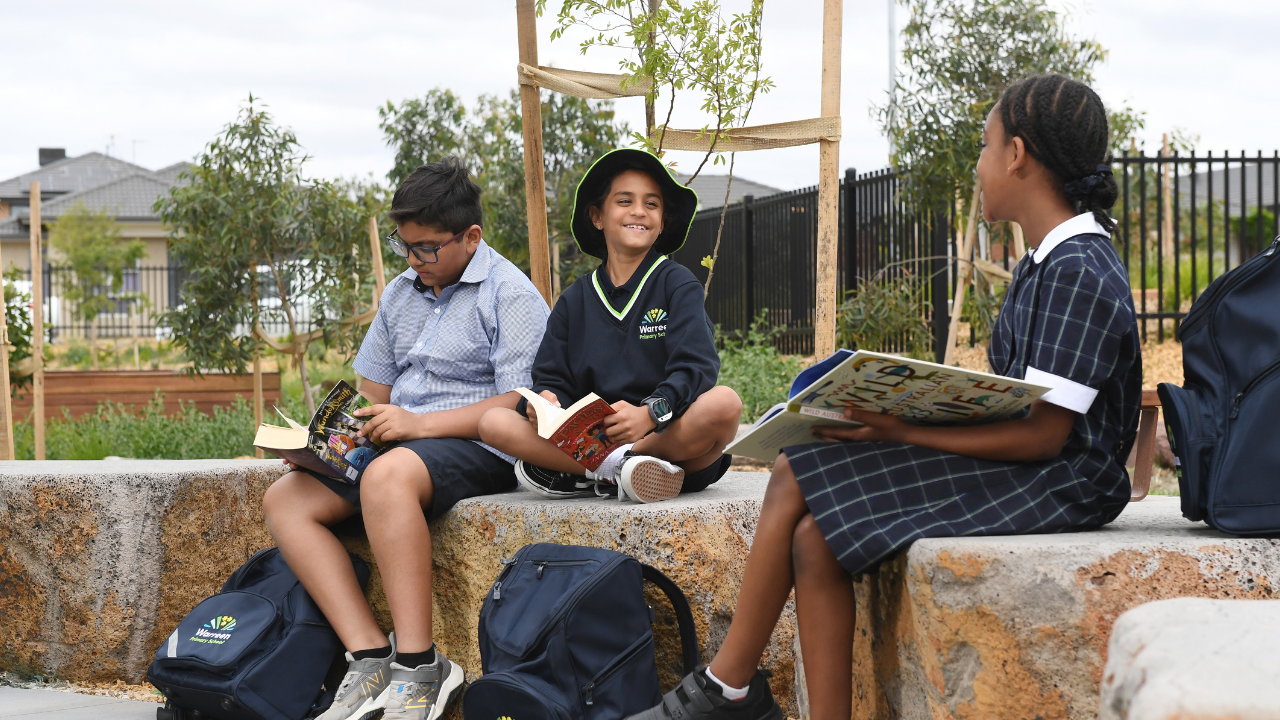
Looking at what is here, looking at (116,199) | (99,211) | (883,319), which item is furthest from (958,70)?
(116,199)

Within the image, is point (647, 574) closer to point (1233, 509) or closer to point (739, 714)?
point (739, 714)

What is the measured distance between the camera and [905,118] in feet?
23.4

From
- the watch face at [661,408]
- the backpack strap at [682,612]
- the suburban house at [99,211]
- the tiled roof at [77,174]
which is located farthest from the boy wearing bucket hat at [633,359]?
the tiled roof at [77,174]

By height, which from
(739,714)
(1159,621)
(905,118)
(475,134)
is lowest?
(739,714)

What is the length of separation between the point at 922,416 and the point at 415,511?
52.7 inches

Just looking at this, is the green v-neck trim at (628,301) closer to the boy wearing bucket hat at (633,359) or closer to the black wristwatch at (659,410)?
the boy wearing bucket hat at (633,359)

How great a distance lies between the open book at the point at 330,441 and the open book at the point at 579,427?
1.70 ft

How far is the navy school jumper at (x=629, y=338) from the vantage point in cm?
271

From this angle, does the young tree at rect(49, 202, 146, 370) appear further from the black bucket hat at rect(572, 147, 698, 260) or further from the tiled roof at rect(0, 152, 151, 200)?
the black bucket hat at rect(572, 147, 698, 260)

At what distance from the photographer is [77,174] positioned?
41375mm

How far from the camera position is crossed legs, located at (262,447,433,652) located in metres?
2.63

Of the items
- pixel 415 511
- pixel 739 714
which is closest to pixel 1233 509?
pixel 739 714

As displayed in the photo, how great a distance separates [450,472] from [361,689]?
59cm

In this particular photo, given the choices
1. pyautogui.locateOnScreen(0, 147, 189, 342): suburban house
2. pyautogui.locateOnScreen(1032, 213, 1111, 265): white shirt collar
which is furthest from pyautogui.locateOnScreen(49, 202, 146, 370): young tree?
pyautogui.locateOnScreen(1032, 213, 1111, 265): white shirt collar
